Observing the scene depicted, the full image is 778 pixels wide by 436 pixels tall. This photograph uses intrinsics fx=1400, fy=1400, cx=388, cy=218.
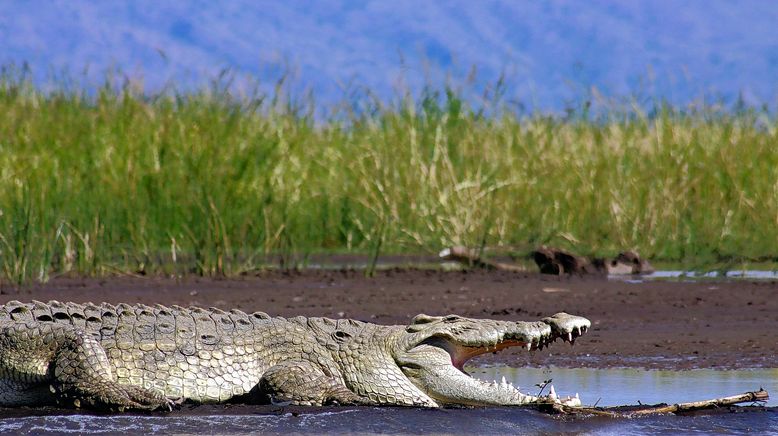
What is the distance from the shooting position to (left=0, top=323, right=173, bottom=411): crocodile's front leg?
7.13m

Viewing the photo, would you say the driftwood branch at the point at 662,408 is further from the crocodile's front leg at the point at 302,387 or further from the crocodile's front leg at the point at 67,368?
the crocodile's front leg at the point at 67,368

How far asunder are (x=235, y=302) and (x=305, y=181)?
18.4 feet

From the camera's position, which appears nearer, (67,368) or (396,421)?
(396,421)

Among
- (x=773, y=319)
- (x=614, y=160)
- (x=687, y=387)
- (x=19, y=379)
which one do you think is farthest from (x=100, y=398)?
(x=614, y=160)

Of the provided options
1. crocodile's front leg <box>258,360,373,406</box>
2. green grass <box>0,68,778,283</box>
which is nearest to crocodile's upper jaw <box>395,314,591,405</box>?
crocodile's front leg <box>258,360,373,406</box>

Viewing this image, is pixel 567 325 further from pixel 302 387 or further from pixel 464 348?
pixel 302 387

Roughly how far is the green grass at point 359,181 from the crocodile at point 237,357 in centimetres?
541

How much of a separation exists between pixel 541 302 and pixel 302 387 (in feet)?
16.4

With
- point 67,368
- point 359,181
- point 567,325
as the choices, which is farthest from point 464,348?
point 359,181

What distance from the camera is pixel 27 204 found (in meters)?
12.8

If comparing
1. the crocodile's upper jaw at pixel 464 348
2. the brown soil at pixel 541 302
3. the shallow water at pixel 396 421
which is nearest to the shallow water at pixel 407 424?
the shallow water at pixel 396 421

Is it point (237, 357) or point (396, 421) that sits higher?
point (237, 357)

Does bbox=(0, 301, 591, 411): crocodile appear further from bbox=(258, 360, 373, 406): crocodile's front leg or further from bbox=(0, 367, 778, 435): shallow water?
bbox=(0, 367, 778, 435): shallow water

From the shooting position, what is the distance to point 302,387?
739cm
